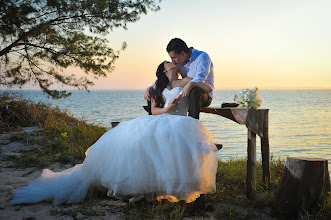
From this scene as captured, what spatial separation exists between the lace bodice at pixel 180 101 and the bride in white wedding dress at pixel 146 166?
32cm

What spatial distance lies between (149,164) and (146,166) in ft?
0.11

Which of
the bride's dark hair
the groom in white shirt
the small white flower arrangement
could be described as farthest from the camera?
the bride's dark hair

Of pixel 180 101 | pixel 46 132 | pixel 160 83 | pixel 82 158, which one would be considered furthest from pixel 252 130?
pixel 46 132

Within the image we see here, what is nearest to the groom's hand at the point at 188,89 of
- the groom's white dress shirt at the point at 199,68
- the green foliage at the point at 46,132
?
the groom's white dress shirt at the point at 199,68

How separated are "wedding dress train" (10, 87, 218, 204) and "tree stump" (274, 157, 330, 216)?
82cm

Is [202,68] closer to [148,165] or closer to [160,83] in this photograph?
[160,83]

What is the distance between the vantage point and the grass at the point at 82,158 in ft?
8.97

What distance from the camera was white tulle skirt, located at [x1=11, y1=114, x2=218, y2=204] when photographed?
8.29 ft

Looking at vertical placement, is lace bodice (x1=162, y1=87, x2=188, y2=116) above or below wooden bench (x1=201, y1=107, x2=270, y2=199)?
above

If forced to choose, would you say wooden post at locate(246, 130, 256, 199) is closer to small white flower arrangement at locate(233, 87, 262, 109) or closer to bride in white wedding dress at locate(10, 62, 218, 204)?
small white flower arrangement at locate(233, 87, 262, 109)

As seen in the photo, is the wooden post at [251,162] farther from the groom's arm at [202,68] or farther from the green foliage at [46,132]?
the green foliage at [46,132]

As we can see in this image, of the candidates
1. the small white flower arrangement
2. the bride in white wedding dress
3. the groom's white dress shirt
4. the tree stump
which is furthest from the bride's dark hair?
the tree stump

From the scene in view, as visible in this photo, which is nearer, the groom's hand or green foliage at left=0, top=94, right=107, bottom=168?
the groom's hand

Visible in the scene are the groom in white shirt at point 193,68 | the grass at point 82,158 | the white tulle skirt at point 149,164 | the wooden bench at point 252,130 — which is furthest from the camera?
the wooden bench at point 252,130
